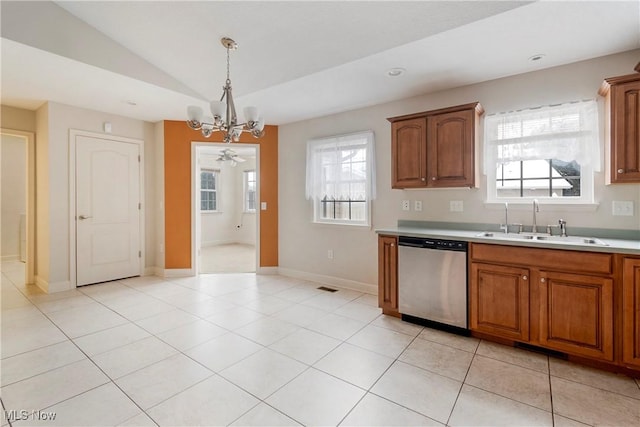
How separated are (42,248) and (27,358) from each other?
2.52m

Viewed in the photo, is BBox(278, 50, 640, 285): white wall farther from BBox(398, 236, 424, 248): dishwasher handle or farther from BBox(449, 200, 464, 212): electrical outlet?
BBox(398, 236, 424, 248): dishwasher handle

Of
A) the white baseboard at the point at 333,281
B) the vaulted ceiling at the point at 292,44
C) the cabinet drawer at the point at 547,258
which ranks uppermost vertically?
the vaulted ceiling at the point at 292,44

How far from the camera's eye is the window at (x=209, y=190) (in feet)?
26.1

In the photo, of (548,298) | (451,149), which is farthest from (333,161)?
(548,298)

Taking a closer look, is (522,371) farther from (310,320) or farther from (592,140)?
(592,140)

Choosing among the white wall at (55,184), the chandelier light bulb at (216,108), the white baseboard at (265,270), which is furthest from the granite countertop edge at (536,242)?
the white wall at (55,184)

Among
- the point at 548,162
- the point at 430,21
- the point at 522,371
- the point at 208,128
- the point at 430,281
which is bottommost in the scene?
the point at 522,371

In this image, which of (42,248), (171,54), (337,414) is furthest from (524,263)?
(42,248)

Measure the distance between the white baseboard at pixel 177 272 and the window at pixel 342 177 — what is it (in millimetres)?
2267

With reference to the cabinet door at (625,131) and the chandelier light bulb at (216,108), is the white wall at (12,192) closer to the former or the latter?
the chandelier light bulb at (216,108)

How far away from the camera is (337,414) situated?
1.70 metres

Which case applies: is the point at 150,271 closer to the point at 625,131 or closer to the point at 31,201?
the point at 31,201

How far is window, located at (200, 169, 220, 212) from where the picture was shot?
7.95 meters

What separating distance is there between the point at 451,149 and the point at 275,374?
267 cm
